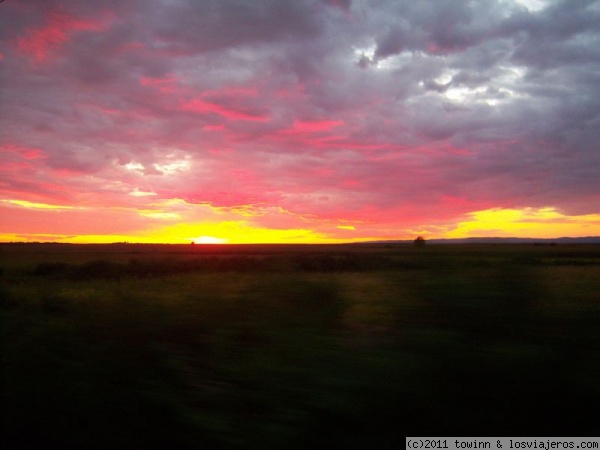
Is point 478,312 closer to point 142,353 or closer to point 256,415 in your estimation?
point 256,415

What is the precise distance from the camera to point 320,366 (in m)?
3.96

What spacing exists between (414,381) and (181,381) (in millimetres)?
2185

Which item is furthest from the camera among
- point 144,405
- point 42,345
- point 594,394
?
point 42,345

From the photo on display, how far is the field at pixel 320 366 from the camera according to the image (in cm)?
350

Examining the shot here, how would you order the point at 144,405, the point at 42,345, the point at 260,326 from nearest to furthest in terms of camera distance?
the point at 144,405, the point at 260,326, the point at 42,345

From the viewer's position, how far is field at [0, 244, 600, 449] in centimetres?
350

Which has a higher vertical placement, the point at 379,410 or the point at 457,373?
the point at 457,373

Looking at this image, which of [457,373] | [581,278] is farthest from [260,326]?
[581,278]

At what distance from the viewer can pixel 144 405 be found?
4.12 meters

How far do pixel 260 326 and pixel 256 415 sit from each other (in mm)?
1012

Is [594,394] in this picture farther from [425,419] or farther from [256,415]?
[256,415]

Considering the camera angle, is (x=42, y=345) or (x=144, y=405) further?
(x=42, y=345)

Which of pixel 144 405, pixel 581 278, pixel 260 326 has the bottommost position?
pixel 144 405

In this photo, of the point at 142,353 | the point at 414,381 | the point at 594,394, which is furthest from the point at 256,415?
the point at 594,394
